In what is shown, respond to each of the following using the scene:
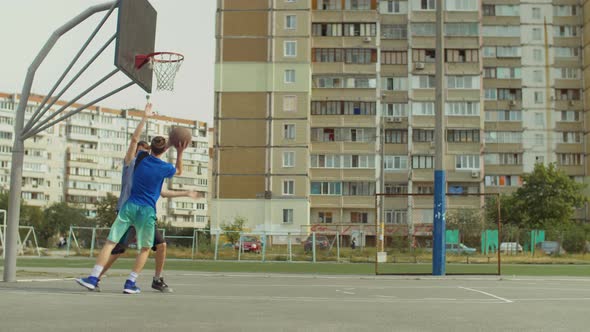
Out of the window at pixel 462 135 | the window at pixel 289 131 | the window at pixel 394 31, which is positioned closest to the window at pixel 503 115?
the window at pixel 462 135

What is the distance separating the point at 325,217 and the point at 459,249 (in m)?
43.7

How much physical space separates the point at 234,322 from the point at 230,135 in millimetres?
67987

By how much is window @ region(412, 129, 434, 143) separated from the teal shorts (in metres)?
73.1

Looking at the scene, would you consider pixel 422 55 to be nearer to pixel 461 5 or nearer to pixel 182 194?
pixel 461 5

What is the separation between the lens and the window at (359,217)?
79.9 meters

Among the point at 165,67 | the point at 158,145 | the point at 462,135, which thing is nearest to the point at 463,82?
the point at 462,135

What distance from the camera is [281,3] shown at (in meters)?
77.2

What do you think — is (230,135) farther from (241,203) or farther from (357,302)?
(357,302)

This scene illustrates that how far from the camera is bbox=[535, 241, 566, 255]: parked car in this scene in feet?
139

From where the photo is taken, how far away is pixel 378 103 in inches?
3268

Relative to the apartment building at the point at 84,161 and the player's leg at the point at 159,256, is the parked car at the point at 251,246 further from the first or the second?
the apartment building at the point at 84,161

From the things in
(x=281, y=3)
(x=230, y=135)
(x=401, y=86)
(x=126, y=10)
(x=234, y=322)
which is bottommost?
(x=234, y=322)

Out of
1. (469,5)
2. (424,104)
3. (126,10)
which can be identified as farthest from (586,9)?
(126,10)

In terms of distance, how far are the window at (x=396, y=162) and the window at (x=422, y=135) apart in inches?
84.2
